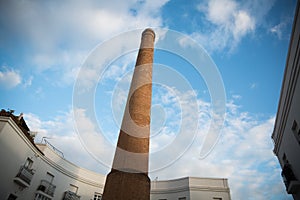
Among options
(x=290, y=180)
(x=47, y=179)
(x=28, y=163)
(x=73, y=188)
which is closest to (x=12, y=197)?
(x=28, y=163)

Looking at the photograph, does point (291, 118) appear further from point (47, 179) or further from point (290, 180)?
point (47, 179)

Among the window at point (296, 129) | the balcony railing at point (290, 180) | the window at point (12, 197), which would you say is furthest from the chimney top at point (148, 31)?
the window at point (12, 197)

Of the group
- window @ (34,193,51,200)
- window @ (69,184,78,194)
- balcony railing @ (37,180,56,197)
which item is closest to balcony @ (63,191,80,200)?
window @ (69,184,78,194)

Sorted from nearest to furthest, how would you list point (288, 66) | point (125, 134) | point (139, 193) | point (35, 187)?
point (139, 193)
point (125, 134)
point (288, 66)
point (35, 187)

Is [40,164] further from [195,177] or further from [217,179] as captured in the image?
[217,179]

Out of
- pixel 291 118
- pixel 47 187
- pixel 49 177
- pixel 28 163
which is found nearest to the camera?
pixel 291 118

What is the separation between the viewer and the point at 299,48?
31.4 ft

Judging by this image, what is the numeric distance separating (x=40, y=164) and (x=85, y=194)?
624 centimetres

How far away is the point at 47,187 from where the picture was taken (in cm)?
1983

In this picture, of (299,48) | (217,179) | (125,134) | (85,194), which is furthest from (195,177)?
(299,48)

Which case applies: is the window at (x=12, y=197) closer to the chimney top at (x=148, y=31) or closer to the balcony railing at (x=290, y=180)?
the chimney top at (x=148, y=31)

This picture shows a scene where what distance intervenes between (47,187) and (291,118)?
64.6ft

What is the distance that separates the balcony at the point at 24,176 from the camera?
16513 millimetres

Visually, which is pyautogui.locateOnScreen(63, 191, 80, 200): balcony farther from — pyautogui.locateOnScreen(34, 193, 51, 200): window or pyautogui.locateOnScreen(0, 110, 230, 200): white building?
pyautogui.locateOnScreen(34, 193, 51, 200): window
